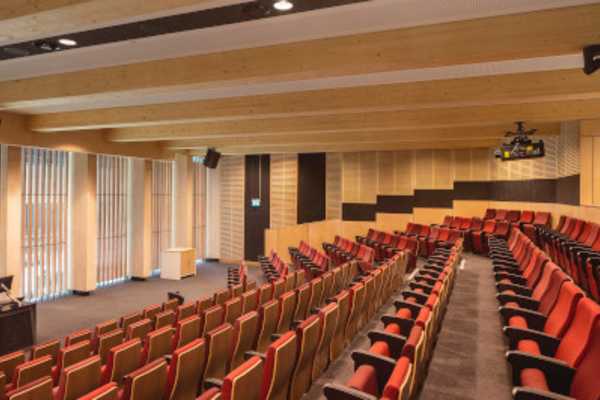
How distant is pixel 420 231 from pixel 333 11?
6929mm

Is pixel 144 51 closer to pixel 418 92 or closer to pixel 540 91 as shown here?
pixel 418 92

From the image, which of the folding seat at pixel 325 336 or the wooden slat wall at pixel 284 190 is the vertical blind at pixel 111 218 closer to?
the wooden slat wall at pixel 284 190

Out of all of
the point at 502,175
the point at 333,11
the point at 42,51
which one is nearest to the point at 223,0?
the point at 333,11

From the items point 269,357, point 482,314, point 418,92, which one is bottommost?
point 482,314

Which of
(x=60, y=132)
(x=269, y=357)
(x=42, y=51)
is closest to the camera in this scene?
(x=269, y=357)

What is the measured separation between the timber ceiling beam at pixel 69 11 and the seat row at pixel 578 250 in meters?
3.58

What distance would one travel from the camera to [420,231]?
899 cm

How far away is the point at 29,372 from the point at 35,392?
77 centimetres

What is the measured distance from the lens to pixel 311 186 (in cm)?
1116

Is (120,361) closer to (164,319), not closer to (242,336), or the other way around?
(242,336)

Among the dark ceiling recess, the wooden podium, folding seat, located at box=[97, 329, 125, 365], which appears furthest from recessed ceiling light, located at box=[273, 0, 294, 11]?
the wooden podium

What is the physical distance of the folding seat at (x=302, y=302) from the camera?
3661 mm

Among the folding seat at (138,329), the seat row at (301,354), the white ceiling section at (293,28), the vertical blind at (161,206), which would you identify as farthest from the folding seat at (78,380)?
the vertical blind at (161,206)

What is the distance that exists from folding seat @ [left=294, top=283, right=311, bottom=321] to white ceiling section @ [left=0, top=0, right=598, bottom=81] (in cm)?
209
